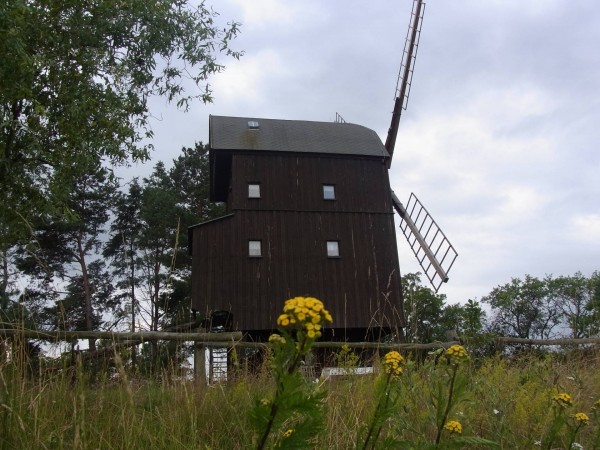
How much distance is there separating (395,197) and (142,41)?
16.3m

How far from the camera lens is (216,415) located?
357 centimetres

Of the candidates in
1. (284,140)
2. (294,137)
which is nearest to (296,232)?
(284,140)

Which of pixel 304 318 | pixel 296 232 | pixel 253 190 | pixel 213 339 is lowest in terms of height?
pixel 213 339

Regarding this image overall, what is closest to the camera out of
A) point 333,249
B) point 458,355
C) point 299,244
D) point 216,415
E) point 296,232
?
point 458,355

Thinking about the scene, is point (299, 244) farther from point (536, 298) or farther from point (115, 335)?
point (536, 298)

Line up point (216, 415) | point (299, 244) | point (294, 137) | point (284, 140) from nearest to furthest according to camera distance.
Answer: point (216, 415) → point (299, 244) → point (284, 140) → point (294, 137)

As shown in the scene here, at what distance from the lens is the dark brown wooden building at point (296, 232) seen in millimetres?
17844

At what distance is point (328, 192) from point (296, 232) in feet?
6.60

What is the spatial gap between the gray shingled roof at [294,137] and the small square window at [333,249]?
3396 millimetres

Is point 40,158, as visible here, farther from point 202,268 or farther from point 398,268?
point 398,268

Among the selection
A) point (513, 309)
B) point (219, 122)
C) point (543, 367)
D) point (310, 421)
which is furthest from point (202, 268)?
point (513, 309)

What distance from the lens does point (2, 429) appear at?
2773 mm

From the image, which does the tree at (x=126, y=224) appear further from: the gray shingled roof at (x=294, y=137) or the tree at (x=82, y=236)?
the gray shingled roof at (x=294, y=137)

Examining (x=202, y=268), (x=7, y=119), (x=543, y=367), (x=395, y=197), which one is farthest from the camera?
(x=395, y=197)
